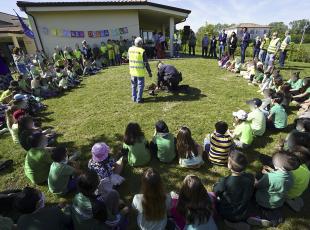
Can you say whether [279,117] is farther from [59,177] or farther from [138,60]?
[59,177]

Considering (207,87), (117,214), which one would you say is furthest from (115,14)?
(117,214)

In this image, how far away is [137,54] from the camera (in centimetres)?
669

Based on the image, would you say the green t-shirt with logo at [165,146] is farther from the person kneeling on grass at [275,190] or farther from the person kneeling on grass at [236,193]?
the person kneeling on grass at [275,190]

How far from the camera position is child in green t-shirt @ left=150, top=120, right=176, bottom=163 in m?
4.01

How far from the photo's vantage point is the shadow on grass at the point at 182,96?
24.7 feet

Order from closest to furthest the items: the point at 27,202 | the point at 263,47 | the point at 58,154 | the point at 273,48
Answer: the point at 27,202 → the point at 58,154 → the point at 273,48 → the point at 263,47

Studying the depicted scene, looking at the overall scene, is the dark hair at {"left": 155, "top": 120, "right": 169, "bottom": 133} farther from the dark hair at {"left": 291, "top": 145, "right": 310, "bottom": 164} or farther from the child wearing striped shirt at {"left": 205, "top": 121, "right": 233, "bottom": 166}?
the dark hair at {"left": 291, "top": 145, "right": 310, "bottom": 164}

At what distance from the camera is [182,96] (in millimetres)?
7820

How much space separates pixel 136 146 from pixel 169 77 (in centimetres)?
438

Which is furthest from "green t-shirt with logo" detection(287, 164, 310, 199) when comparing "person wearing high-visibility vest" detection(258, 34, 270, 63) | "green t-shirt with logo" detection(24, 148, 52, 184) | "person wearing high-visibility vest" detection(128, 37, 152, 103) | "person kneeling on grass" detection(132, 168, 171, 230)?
"person wearing high-visibility vest" detection(258, 34, 270, 63)

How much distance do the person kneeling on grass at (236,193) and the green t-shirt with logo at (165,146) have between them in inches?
→ 51.2

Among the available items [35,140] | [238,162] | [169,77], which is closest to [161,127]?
[238,162]

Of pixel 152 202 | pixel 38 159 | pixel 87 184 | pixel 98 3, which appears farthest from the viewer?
pixel 98 3

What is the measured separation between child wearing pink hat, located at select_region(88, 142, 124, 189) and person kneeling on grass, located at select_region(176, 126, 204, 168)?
1150 millimetres
